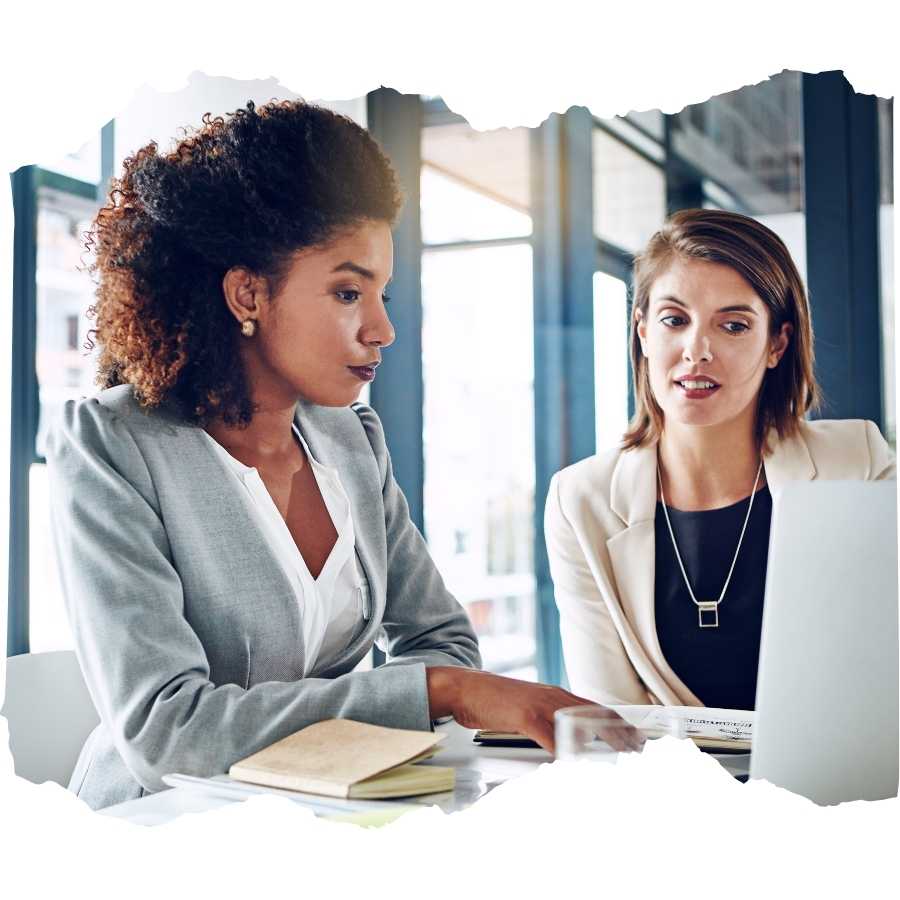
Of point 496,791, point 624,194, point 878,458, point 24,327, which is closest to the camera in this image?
point 496,791

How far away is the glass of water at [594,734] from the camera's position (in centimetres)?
75

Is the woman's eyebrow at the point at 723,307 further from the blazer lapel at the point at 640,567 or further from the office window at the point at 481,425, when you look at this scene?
the office window at the point at 481,425

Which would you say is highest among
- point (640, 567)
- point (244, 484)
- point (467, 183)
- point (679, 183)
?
point (467, 183)

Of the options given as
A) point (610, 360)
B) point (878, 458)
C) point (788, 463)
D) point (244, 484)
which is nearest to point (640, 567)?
point (788, 463)

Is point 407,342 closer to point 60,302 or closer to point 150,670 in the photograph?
point 60,302

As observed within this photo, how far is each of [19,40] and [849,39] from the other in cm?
75

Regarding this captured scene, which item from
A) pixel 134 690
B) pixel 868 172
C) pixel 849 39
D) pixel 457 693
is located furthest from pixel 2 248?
pixel 868 172

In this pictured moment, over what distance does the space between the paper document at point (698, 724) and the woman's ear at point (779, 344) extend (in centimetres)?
74

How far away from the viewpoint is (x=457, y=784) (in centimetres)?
89

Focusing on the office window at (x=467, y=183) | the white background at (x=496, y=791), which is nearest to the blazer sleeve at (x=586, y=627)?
the white background at (x=496, y=791)

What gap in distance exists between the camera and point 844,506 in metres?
0.70

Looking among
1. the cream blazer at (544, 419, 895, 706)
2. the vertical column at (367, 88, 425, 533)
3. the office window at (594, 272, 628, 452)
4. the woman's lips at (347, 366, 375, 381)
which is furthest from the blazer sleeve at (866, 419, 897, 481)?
the vertical column at (367, 88, 425, 533)

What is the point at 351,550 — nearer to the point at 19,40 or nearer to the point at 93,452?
the point at 93,452

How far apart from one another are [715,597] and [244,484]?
77cm
